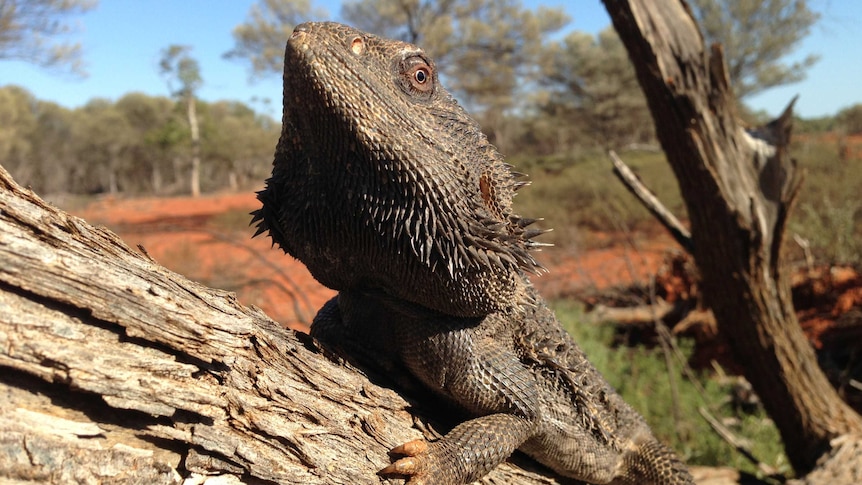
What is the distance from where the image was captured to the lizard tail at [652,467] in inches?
118

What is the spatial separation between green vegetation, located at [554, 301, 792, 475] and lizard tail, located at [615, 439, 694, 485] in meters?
3.41

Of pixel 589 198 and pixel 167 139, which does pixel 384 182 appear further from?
pixel 167 139

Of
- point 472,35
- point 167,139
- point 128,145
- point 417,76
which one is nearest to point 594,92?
point 472,35

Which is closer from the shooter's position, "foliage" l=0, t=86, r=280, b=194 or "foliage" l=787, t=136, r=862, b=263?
"foliage" l=787, t=136, r=862, b=263

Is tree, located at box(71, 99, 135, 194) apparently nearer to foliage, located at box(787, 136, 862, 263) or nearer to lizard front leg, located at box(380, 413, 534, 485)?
foliage, located at box(787, 136, 862, 263)

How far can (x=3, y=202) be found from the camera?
141 cm

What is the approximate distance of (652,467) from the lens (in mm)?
3059

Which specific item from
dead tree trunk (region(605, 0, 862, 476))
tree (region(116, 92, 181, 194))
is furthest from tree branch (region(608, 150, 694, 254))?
tree (region(116, 92, 181, 194))

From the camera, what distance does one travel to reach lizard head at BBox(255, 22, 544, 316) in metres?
1.80

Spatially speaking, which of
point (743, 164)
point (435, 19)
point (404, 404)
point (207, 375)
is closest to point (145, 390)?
point (207, 375)

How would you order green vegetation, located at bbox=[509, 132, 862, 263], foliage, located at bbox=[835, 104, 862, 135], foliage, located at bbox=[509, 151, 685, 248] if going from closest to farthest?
green vegetation, located at bbox=[509, 132, 862, 263] → foliage, located at bbox=[509, 151, 685, 248] → foliage, located at bbox=[835, 104, 862, 135]

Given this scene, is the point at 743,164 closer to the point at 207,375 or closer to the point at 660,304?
the point at 207,375

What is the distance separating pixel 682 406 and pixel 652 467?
4.65 metres

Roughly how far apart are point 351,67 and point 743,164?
3710 mm
